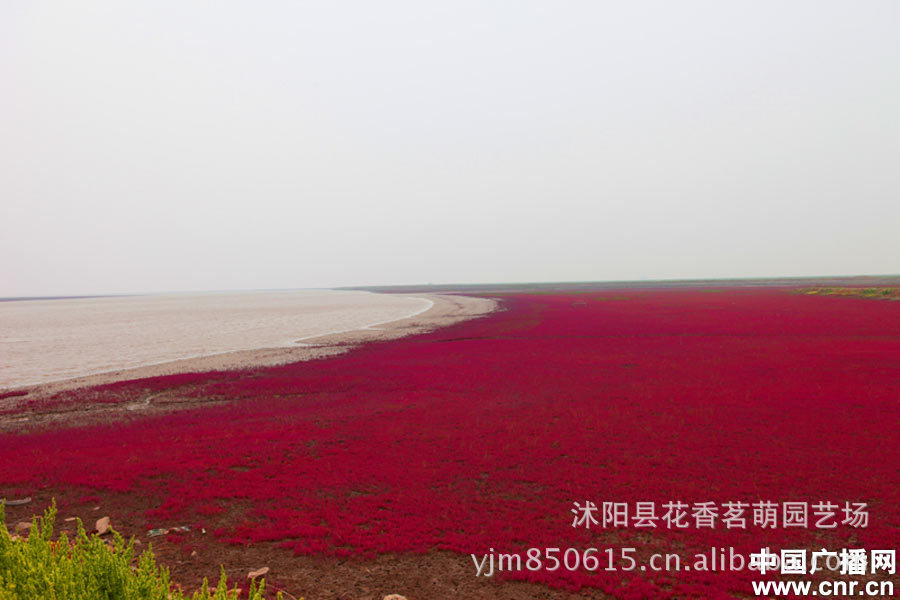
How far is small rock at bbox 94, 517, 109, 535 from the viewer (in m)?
8.82

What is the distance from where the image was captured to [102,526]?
8938 mm

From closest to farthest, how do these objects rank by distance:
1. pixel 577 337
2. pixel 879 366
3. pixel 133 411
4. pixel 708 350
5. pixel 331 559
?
1. pixel 331 559
2. pixel 133 411
3. pixel 879 366
4. pixel 708 350
5. pixel 577 337

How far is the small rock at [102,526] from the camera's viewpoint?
882 centimetres

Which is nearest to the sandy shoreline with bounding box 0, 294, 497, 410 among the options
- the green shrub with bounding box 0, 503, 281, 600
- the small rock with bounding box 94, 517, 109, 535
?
the small rock with bounding box 94, 517, 109, 535

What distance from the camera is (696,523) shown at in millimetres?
8539

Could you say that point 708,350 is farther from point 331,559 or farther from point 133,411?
point 133,411

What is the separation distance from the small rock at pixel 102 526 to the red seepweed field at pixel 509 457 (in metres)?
0.84

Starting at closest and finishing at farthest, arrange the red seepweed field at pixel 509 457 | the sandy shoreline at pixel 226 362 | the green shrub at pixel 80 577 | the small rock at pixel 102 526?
the green shrub at pixel 80 577
the red seepweed field at pixel 509 457
the small rock at pixel 102 526
the sandy shoreline at pixel 226 362

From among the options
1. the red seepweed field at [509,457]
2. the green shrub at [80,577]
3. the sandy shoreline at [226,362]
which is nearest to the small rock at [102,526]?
the red seepweed field at [509,457]

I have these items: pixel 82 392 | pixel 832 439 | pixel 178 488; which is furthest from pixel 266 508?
pixel 82 392

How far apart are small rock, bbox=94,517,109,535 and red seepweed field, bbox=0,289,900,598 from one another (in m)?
0.84

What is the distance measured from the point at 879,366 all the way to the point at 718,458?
17.5 metres

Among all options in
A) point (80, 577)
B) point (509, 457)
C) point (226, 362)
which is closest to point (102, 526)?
point (80, 577)

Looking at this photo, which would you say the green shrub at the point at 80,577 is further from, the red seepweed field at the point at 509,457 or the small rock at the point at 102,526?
the small rock at the point at 102,526
